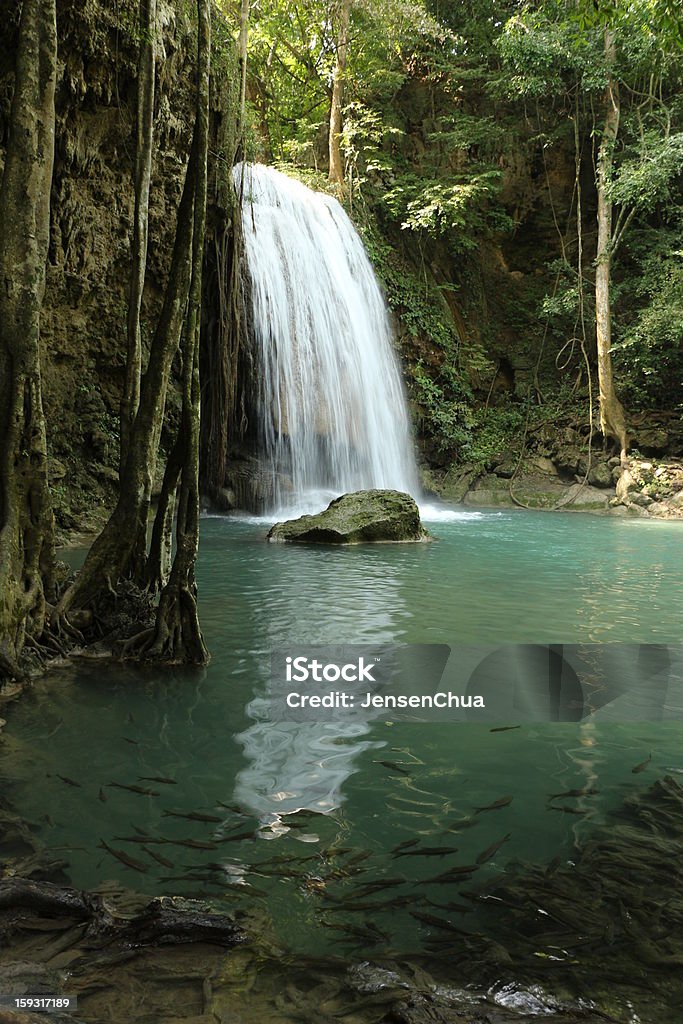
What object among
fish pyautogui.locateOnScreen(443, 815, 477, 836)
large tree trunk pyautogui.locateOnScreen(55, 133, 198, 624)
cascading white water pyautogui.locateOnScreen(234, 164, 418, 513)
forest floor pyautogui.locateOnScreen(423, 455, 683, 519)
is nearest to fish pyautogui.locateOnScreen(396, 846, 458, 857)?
fish pyautogui.locateOnScreen(443, 815, 477, 836)

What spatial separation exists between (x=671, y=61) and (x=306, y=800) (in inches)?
853

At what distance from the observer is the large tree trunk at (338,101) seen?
20603mm

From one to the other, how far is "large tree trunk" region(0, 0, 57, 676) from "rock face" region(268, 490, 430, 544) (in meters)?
6.61

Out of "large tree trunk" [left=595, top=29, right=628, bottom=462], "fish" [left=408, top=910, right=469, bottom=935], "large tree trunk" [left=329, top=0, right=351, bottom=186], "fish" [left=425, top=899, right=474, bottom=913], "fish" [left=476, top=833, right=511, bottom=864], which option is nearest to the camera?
"fish" [left=408, top=910, right=469, bottom=935]

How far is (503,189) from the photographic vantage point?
23281mm

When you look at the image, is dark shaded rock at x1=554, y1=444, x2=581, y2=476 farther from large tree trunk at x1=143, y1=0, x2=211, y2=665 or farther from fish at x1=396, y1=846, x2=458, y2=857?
fish at x1=396, y1=846, x2=458, y2=857

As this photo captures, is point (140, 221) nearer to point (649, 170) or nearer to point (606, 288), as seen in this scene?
point (649, 170)

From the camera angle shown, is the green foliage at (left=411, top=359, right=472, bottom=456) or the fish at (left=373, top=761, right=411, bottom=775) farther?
the green foliage at (left=411, top=359, right=472, bottom=456)

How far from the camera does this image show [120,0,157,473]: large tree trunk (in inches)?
251

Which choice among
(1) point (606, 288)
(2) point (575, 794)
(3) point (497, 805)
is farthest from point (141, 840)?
(1) point (606, 288)

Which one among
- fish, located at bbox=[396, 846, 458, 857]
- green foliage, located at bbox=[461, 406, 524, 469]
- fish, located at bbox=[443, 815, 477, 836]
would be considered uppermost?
green foliage, located at bbox=[461, 406, 524, 469]

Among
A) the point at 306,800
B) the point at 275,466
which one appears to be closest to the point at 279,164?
the point at 275,466

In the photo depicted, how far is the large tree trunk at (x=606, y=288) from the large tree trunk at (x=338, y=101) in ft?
22.1

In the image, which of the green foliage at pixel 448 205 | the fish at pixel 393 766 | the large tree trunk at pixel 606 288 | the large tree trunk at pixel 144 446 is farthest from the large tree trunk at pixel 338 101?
the fish at pixel 393 766
